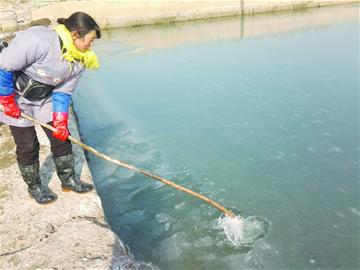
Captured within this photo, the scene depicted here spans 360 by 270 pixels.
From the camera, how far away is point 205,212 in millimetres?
4461

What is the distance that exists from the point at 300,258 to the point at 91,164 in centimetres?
334

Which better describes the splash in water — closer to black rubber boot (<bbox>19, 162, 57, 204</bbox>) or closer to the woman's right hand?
black rubber boot (<bbox>19, 162, 57, 204</bbox>)

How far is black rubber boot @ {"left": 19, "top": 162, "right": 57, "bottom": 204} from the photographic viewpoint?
3.68 metres

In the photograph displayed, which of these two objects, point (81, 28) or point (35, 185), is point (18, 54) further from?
point (35, 185)

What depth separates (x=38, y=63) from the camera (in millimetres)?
3154

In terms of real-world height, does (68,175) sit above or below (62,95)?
below

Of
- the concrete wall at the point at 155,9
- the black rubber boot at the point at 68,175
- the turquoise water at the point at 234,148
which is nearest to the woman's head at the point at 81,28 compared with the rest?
the black rubber boot at the point at 68,175

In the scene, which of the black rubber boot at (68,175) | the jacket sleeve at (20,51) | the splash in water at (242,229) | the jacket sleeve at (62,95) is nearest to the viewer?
the jacket sleeve at (20,51)

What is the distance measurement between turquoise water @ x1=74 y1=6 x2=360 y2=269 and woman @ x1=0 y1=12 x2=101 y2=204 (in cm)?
116

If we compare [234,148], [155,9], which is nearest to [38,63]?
[234,148]

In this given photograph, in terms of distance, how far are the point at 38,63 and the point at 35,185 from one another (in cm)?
125

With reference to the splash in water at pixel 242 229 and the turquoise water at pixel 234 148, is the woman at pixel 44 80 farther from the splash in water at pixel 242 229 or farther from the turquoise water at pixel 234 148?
the splash in water at pixel 242 229

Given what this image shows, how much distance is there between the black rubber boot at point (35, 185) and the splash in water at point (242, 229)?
1.78m

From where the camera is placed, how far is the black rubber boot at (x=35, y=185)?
3.68 metres
